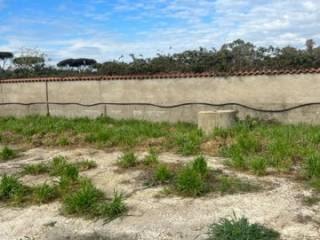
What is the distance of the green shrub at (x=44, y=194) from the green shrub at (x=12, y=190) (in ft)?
0.73

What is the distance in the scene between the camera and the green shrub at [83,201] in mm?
6004

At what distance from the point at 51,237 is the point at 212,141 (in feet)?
15.2

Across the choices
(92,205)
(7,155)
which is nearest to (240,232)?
(92,205)

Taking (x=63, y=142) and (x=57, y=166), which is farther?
(x=63, y=142)

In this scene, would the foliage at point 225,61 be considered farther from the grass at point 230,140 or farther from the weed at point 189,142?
the weed at point 189,142

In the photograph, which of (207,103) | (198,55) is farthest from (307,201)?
(198,55)

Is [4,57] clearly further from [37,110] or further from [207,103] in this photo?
[207,103]

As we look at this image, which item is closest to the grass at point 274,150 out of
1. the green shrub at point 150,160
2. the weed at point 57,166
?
the green shrub at point 150,160

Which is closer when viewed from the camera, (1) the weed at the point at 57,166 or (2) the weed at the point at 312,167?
(2) the weed at the point at 312,167

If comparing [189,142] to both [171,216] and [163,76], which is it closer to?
[171,216]

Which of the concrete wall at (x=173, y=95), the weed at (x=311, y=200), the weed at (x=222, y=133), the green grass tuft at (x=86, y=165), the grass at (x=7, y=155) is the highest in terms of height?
the concrete wall at (x=173, y=95)

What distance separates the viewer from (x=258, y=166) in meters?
7.20

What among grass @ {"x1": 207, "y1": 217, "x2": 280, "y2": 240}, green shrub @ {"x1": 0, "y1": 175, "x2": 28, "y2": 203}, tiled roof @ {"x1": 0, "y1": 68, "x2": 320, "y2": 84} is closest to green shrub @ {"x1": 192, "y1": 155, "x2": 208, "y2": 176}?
A: grass @ {"x1": 207, "y1": 217, "x2": 280, "y2": 240}

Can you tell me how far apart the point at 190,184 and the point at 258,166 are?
1.33 meters
